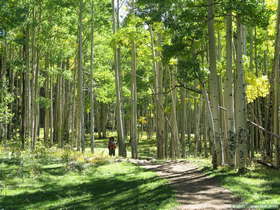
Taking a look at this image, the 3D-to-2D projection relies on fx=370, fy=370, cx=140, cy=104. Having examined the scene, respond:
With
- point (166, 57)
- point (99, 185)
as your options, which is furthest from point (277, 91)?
point (99, 185)

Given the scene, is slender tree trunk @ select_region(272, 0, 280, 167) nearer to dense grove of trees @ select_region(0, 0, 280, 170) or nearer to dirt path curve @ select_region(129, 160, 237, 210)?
dense grove of trees @ select_region(0, 0, 280, 170)

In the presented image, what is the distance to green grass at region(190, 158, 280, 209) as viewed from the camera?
28.0ft

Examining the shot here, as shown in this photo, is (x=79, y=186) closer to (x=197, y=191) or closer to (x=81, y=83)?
(x=197, y=191)

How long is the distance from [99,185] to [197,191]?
3.79 m

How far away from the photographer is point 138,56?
25750mm

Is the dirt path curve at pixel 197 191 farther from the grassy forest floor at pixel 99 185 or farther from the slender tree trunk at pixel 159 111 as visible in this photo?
the slender tree trunk at pixel 159 111

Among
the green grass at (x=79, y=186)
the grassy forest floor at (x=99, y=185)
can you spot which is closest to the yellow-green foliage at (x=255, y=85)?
the grassy forest floor at (x=99, y=185)

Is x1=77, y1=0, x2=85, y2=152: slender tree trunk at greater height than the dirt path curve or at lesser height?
greater

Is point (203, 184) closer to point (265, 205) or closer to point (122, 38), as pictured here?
point (265, 205)

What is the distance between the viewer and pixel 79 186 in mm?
12680

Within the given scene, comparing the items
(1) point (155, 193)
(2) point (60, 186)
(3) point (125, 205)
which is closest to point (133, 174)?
(2) point (60, 186)

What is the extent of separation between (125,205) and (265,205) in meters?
3.38

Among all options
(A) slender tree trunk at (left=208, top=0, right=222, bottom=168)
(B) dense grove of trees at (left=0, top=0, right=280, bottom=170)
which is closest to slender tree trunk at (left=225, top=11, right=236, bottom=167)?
(B) dense grove of trees at (left=0, top=0, right=280, bottom=170)

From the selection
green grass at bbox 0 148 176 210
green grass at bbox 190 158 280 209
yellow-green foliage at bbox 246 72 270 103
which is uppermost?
yellow-green foliage at bbox 246 72 270 103
